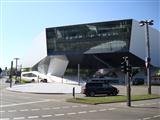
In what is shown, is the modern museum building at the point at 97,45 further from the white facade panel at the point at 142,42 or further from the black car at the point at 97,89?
the black car at the point at 97,89

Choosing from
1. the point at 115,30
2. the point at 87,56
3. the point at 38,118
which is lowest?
the point at 38,118

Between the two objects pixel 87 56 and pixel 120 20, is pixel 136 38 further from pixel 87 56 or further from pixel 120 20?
pixel 87 56

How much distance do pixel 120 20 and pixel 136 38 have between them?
23.4 feet

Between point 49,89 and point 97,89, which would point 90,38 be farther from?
point 97,89

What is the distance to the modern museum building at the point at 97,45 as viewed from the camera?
3337 inches

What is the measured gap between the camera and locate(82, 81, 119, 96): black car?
129 feet

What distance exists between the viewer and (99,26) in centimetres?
8712

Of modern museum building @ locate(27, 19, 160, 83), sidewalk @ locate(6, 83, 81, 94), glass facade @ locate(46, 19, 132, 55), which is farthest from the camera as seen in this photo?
modern museum building @ locate(27, 19, 160, 83)

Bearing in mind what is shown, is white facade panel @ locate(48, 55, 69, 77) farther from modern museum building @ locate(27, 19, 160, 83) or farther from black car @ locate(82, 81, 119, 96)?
black car @ locate(82, 81, 119, 96)

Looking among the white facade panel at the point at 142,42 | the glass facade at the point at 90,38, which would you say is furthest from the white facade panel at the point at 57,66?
the white facade panel at the point at 142,42

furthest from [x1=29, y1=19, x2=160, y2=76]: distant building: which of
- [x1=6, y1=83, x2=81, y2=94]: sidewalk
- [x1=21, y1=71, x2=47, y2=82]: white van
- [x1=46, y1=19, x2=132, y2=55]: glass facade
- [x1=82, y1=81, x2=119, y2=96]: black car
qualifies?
[x1=82, y1=81, x2=119, y2=96]: black car

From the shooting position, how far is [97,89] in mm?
39688

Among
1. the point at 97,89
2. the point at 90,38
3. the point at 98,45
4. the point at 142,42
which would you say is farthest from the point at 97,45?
the point at 97,89

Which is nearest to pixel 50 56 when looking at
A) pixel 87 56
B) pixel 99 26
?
pixel 87 56
